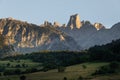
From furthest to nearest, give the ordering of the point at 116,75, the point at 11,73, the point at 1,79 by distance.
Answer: the point at 11,73, the point at 1,79, the point at 116,75

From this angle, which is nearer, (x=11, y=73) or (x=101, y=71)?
(x=101, y=71)

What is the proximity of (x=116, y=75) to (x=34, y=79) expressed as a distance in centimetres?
2540

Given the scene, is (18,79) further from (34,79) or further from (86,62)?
(86,62)

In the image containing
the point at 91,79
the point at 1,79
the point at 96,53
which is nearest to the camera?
the point at 91,79

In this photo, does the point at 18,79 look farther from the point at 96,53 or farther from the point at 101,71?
the point at 96,53

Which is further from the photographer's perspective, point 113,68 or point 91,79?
point 113,68

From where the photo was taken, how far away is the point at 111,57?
145375 mm

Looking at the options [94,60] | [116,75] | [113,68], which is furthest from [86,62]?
[116,75]

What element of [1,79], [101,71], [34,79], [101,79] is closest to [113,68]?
[101,71]

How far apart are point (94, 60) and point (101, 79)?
162 ft

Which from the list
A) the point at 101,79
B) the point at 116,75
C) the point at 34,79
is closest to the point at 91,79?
the point at 101,79

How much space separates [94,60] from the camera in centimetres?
15200

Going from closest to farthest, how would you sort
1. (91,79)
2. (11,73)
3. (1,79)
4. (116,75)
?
(91,79)
(116,75)
(1,79)
(11,73)

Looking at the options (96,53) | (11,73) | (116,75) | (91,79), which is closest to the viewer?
(91,79)
